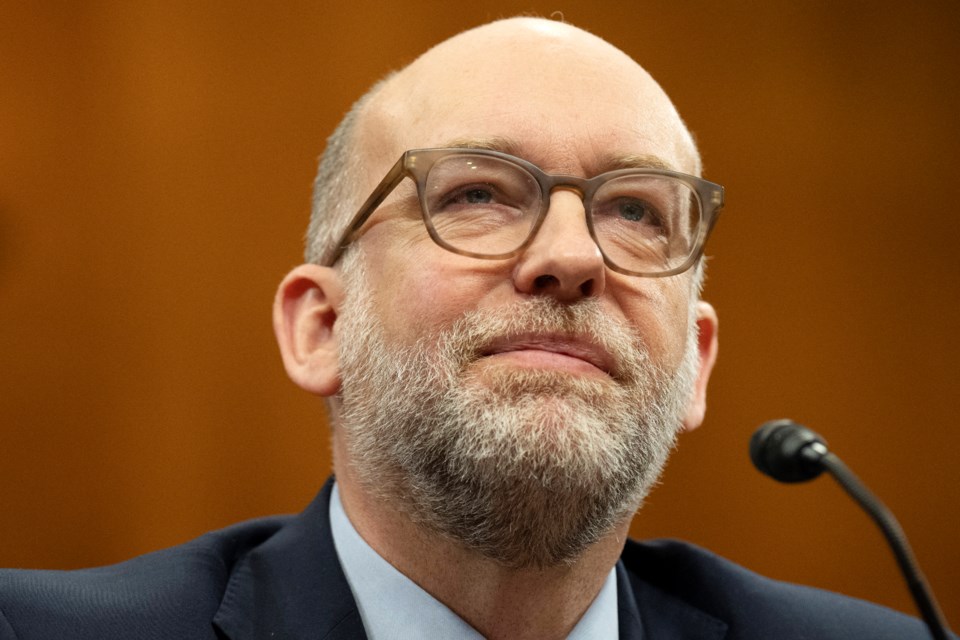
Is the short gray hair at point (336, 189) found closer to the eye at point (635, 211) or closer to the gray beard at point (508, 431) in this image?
the gray beard at point (508, 431)

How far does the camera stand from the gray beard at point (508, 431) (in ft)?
4.02

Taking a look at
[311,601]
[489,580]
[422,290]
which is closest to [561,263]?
[422,290]

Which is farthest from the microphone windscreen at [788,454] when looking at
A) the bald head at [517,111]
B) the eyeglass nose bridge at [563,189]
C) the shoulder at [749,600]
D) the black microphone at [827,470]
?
the shoulder at [749,600]

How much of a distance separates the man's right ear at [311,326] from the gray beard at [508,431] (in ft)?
0.21

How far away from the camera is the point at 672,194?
1458mm

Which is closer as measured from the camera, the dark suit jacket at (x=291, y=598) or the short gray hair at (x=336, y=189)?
the dark suit jacket at (x=291, y=598)

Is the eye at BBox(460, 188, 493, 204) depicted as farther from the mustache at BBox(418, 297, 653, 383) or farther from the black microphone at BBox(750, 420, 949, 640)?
the black microphone at BBox(750, 420, 949, 640)

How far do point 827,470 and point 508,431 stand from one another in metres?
0.39

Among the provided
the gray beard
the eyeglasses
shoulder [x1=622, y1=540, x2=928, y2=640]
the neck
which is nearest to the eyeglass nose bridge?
the eyeglasses

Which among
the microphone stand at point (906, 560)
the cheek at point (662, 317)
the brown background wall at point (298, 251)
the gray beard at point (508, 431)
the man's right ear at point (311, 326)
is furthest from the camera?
the brown background wall at point (298, 251)

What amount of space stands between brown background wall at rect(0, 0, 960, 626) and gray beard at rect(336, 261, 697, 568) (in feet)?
2.79

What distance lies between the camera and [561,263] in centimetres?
124

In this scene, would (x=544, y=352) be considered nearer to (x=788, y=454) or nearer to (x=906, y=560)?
(x=788, y=454)

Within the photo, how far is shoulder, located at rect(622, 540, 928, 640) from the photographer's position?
65.5 inches
